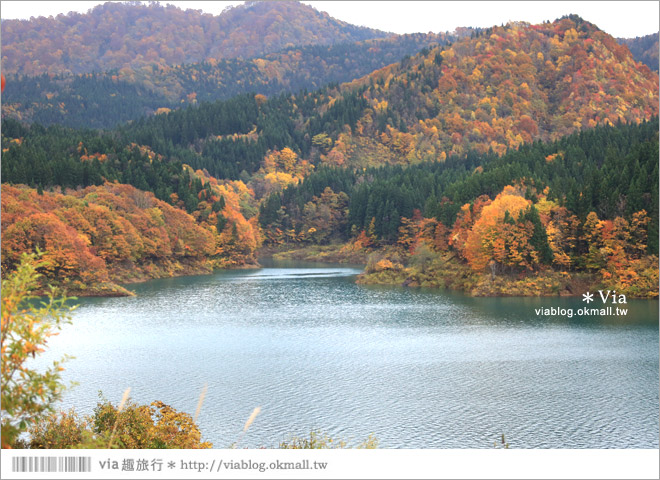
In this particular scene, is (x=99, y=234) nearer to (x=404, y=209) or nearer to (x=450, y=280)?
(x=450, y=280)

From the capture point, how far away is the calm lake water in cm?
3291

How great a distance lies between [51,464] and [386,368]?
1374 inches

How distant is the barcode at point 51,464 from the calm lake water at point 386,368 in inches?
704

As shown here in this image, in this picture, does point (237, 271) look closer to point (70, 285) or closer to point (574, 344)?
point (70, 285)

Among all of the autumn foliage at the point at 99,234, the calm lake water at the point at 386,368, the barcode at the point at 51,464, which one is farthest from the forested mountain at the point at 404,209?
the barcode at the point at 51,464

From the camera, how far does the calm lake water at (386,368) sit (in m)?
32.9

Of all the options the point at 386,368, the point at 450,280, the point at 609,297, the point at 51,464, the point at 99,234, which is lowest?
the point at 450,280

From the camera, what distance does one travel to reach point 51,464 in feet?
41.0

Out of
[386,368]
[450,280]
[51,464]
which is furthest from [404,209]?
[51,464]

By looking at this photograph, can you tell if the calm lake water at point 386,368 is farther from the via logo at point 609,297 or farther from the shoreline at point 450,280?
the shoreline at point 450,280

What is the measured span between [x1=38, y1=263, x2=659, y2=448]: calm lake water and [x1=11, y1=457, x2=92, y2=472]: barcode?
58.7 ft

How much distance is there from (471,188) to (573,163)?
1778 cm

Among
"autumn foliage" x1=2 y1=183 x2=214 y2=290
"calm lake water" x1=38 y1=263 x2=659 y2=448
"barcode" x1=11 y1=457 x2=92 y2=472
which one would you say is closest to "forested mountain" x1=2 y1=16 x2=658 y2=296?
"autumn foliage" x1=2 y1=183 x2=214 y2=290

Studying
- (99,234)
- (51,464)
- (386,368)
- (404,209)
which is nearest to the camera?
(51,464)
